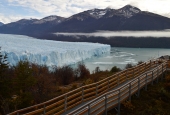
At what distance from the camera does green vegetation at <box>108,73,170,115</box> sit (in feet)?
28.5

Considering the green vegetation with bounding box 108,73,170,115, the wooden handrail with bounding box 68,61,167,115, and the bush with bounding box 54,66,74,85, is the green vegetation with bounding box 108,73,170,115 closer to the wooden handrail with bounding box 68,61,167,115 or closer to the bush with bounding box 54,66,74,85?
the wooden handrail with bounding box 68,61,167,115

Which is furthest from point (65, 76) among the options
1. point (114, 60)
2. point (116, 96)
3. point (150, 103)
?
point (114, 60)

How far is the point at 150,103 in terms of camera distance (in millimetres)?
9766

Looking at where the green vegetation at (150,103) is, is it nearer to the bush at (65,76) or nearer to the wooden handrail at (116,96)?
the wooden handrail at (116,96)

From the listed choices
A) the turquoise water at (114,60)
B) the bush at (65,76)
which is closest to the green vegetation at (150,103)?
the bush at (65,76)

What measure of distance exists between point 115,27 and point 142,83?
187 meters

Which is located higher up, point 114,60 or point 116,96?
point 116,96

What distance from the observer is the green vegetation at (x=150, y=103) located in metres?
8.68

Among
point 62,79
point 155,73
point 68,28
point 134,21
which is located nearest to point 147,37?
point 134,21

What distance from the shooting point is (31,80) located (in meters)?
12.5

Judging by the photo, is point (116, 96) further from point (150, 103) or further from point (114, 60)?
point (114, 60)

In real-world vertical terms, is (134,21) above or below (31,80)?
above

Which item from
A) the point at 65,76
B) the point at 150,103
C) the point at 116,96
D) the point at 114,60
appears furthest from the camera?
the point at 114,60

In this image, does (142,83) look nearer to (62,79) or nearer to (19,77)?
(19,77)
